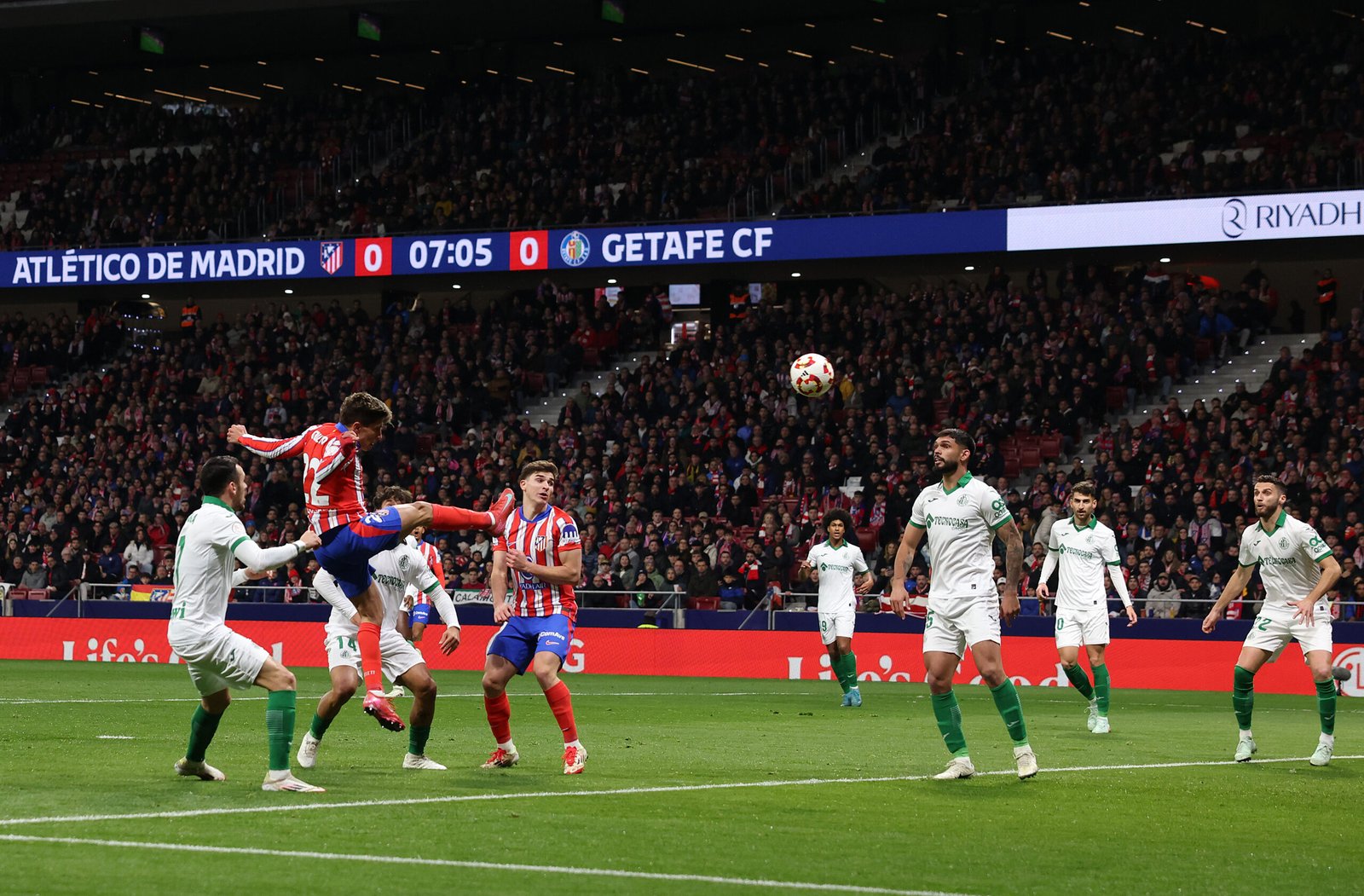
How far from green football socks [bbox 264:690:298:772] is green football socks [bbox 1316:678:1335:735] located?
8129 mm

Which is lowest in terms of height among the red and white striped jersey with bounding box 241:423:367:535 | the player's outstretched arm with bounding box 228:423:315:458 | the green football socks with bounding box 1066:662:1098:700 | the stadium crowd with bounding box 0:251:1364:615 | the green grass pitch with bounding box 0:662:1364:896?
the green grass pitch with bounding box 0:662:1364:896

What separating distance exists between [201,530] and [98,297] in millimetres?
39547

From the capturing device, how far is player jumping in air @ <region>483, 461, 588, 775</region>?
40.8 feet

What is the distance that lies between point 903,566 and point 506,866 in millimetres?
4841

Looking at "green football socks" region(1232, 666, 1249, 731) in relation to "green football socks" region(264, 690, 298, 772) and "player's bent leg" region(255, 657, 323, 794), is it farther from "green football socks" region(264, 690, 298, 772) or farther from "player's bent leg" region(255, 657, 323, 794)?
"green football socks" region(264, 690, 298, 772)

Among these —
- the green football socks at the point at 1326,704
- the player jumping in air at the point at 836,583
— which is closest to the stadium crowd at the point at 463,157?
the player jumping in air at the point at 836,583

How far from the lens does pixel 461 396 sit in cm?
3972

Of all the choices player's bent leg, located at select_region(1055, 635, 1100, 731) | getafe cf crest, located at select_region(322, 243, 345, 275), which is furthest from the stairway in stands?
getafe cf crest, located at select_region(322, 243, 345, 275)

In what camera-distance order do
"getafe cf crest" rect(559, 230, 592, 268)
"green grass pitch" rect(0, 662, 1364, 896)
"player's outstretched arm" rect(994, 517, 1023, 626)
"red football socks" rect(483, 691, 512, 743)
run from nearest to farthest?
"green grass pitch" rect(0, 662, 1364, 896) → "player's outstretched arm" rect(994, 517, 1023, 626) → "red football socks" rect(483, 691, 512, 743) → "getafe cf crest" rect(559, 230, 592, 268)

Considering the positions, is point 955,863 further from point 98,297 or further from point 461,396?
point 98,297

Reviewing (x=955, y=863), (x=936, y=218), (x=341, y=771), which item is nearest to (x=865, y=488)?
(x=936, y=218)

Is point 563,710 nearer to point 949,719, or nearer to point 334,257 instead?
point 949,719

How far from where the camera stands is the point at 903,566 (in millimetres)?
12375

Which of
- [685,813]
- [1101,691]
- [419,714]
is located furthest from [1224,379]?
[685,813]
